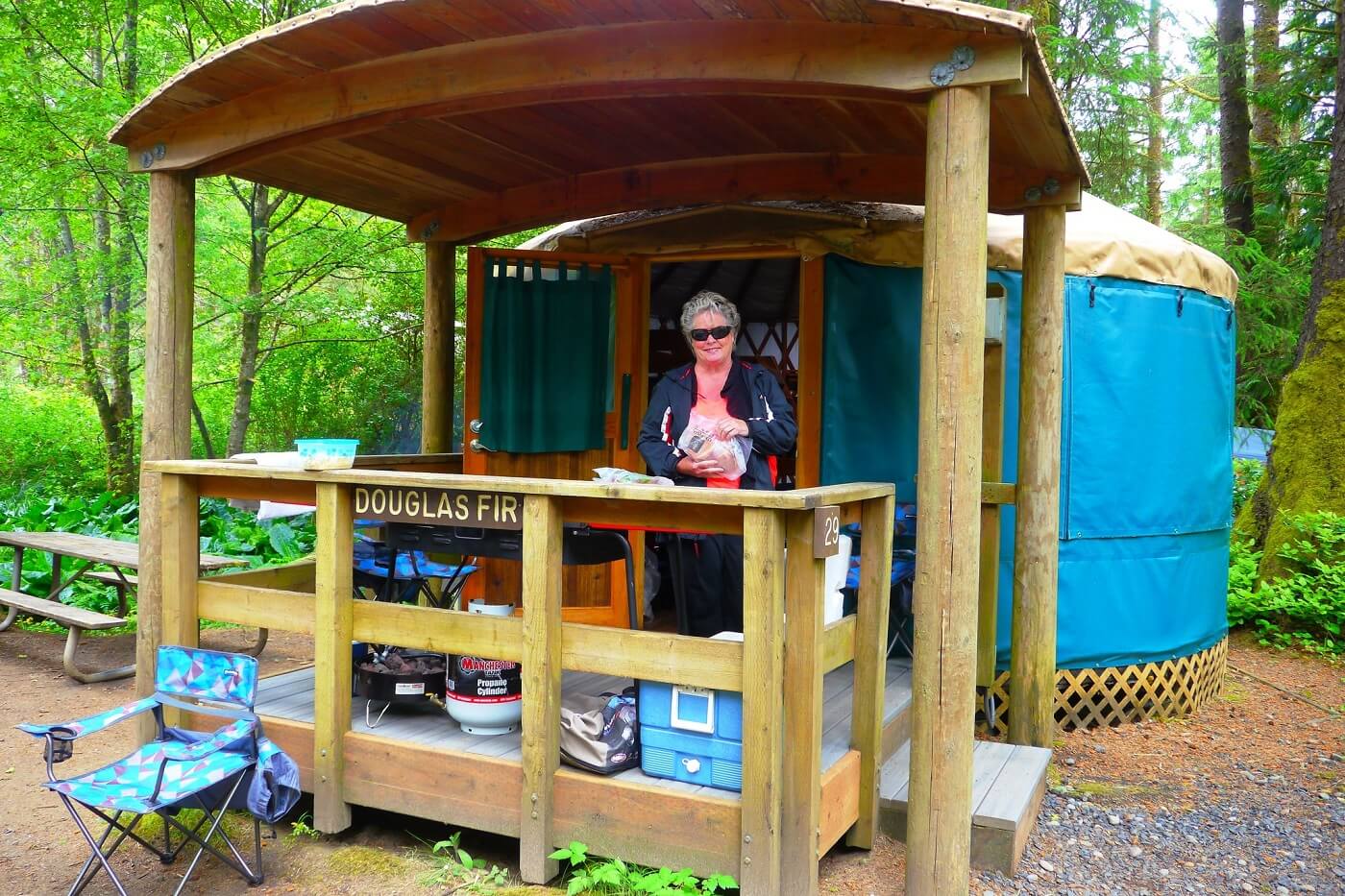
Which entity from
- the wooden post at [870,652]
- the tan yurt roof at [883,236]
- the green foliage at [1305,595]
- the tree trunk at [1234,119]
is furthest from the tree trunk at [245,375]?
the tree trunk at [1234,119]

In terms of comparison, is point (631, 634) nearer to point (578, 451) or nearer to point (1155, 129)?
point (578, 451)

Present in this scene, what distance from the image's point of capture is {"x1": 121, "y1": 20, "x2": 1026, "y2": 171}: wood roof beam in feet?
9.10

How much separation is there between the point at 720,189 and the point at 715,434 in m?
1.56

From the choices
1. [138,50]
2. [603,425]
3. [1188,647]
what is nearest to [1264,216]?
[1188,647]

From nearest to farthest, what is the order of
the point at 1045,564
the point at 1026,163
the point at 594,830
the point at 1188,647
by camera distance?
the point at 594,830 → the point at 1026,163 → the point at 1045,564 → the point at 1188,647

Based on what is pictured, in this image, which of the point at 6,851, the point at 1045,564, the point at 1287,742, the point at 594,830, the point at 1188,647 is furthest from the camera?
the point at 1188,647

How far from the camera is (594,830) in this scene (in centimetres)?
295

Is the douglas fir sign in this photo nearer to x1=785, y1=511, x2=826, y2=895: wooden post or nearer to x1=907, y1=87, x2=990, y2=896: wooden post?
x1=785, y1=511, x2=826, y2=895: wooden post

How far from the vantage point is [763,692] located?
2.69 metres

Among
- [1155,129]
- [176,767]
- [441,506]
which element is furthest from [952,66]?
[1155,129]

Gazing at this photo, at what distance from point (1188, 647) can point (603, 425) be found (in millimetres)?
3303

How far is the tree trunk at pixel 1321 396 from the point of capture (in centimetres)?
698

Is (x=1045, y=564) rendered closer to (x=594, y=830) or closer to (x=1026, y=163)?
(x=1026, y=163)

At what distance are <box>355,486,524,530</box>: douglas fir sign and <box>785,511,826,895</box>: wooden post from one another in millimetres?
886
